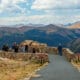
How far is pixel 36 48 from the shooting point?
6750cm

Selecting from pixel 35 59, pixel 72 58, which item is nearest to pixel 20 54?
pixel 35 59

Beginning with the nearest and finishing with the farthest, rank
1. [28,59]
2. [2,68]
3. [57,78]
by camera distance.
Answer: [57,78] < [2,68] < [28,59]

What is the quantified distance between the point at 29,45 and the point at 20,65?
20300 millimetres

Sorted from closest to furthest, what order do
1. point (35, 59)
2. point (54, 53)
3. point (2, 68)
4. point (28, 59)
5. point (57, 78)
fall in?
point (57, 78), point (2, 68), point (35, 59), point (28, 59), point (54, 53)

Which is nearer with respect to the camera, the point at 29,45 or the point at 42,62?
the point at 42,62

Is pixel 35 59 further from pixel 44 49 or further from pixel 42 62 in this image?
pixel 44 49

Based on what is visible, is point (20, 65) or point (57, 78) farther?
point (20, 65)

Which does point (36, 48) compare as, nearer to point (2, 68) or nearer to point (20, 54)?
point (20, 54)

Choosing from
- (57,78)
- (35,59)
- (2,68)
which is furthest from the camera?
(35,59)

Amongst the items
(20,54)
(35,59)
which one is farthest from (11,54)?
(35,59)

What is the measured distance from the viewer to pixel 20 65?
51.0 metres

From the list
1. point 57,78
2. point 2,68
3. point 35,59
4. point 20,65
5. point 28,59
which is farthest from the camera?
point 28,59

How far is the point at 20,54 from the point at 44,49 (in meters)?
9.56

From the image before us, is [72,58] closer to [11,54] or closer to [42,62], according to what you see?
[42,62]
